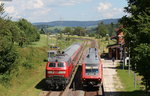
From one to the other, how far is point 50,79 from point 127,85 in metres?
7.65

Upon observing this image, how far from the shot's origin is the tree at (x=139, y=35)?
15036mm

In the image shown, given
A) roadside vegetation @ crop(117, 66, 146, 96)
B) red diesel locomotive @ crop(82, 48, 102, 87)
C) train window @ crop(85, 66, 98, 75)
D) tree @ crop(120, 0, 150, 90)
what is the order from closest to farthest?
tree @ crop(120, 0, 150, 90), roadside vegetation @ crop(117, 66, 146, 96), red diesel locomotive @ crop(82, 48, 102, 87), train window @ crop(85, 66, 98, 75)

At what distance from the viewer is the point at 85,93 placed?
2678cm

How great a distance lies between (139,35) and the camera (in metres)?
17.6

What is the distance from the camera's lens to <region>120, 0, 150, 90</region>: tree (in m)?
15.0

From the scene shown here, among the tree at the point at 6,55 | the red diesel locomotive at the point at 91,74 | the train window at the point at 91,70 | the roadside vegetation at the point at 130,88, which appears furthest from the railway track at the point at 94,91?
the tree at the point at 6,55

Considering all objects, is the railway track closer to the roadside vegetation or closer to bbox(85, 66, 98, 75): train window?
bbox(85, 66, 98, 75): train window

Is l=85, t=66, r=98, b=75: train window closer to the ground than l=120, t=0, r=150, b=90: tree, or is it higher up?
closer to the ground

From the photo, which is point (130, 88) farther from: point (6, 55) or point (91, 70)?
point (6, 55)

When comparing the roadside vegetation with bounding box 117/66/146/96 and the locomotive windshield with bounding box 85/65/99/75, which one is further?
the locomotive windshield with bounding box 85/65/99/75

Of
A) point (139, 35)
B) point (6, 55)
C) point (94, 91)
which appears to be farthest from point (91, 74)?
point (139, 35)

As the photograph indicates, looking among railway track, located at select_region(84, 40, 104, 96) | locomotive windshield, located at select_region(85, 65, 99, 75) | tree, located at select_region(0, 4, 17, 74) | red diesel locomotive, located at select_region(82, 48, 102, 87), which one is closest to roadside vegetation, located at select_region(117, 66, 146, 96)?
railway track, located at select_region(84, 40, 104, 96)

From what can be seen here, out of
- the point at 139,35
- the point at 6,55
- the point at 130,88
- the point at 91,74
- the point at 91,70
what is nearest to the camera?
the point at 139,35

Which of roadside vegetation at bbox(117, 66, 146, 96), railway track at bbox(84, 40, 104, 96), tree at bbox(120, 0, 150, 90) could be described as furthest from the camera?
railway track at bbox(84, 40, 104, 96)
